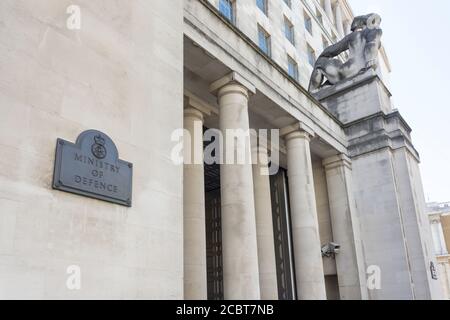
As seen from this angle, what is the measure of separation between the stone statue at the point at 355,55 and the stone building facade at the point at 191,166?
106cm

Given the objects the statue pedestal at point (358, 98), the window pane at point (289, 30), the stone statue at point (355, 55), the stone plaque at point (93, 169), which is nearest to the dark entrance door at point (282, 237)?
the statue pedestal at point (358, 98)

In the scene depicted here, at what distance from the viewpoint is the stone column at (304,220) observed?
706 inches

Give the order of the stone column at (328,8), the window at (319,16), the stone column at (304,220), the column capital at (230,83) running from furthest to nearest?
1. the stone column at (328,8)
2. the window at (319,16)
3. the stone column at (304,220)
4. the column capital at (230,83)

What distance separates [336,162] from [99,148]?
63.2 ft

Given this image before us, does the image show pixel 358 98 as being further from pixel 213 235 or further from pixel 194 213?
pixel 194 213

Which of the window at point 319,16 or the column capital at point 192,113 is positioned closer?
the column capital at point 192,113

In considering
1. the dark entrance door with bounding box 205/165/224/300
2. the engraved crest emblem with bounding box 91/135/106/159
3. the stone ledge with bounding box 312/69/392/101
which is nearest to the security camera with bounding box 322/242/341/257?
the dark entrance door with bounding box 205/165/224/300

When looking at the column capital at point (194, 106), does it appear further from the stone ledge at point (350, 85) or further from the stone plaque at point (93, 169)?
the stone ledge at point (350, 85)

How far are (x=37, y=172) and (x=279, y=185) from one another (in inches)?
800

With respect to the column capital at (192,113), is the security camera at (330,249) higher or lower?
lower

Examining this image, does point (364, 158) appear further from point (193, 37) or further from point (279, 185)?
point (193, 37)
